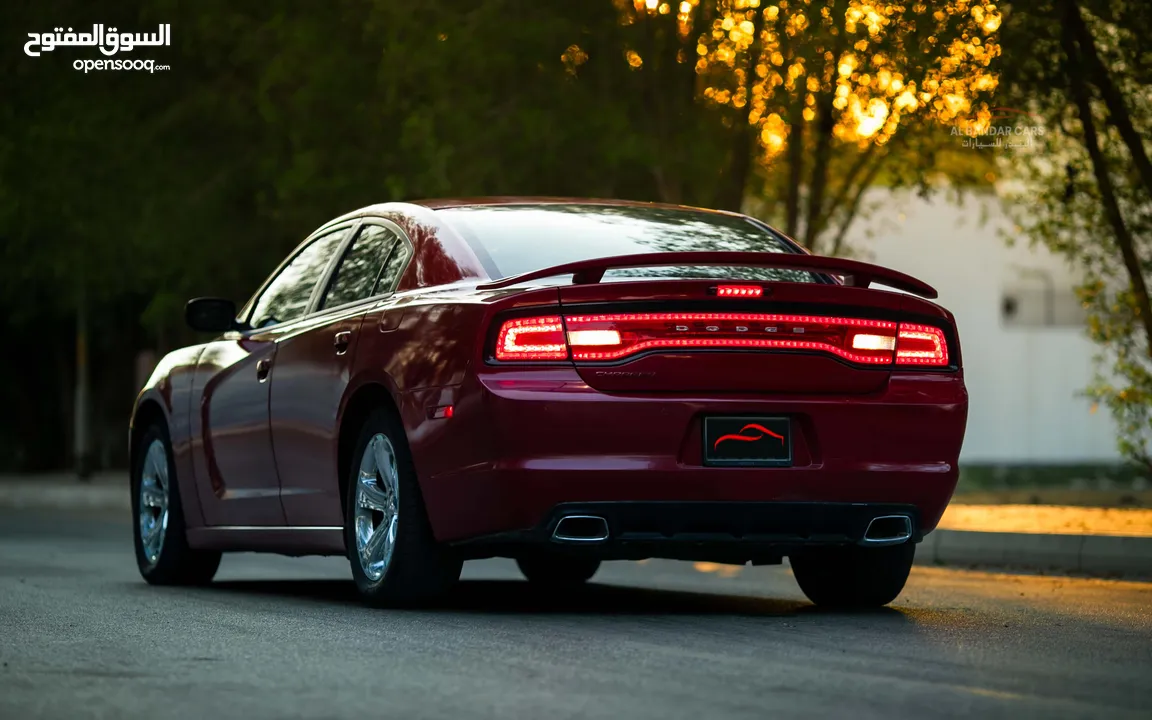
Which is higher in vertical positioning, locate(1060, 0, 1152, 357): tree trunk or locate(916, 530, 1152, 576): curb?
locate(1060, 0, 1152, 357): tree trunk

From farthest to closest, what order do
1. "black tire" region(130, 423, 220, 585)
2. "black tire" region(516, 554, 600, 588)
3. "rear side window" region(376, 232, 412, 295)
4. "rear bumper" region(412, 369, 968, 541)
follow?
"black tire" region(516, 554, 600, 588), "black tire" region(130, 423, 220, 585), "rear side window" region(376, 232, 412, 295), "rear bumper" region(412, 369, 968, 541)

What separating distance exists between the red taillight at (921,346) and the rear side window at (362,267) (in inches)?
85.5

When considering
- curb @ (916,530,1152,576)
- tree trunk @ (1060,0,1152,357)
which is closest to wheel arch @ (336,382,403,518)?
curb @ (916,530,1152,576)

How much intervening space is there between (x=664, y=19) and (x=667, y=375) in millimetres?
14566

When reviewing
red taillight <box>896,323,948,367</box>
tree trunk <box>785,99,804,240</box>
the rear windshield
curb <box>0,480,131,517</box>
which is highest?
tree trunk <box>785,99,804,240</box>

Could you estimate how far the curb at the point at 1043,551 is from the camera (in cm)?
1255

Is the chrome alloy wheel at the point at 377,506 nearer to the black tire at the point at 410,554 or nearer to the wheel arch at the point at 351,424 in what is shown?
the black tire at the point at 410,554

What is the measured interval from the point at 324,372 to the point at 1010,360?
41.2 m

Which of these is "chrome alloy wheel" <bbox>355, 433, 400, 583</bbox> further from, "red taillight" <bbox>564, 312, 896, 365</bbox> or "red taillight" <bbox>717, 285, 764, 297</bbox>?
"red taillight" <bbox>717, 285, 764, 297</bbox>

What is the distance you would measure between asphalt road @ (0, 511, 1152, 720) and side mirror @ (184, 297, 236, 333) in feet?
4.15

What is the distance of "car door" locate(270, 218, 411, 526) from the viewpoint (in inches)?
340

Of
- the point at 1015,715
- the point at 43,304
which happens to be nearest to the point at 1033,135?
the point at 1015,715

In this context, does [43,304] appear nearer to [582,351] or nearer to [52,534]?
[52,534]

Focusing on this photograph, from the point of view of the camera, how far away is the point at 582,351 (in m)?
7.59
